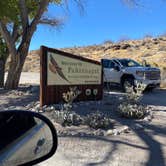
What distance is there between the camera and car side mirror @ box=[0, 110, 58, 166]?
2455 mm

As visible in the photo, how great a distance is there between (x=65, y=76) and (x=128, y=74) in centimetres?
813

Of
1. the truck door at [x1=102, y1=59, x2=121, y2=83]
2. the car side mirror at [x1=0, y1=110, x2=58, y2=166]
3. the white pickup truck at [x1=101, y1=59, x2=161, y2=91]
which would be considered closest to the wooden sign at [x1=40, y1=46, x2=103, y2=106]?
the white pickup truck at [x1=101, y1=59, x2=161, y2=91]

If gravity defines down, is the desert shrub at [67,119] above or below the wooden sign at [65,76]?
below

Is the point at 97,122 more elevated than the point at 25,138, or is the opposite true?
the point at 25,138

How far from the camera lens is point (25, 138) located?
266 centimetres

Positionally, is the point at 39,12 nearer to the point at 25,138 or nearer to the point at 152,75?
the point at 152,75

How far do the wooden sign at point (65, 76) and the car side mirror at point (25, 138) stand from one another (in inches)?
439

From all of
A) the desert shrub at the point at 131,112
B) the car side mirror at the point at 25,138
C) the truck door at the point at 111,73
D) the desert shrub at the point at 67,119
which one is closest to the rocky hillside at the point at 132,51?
the truck door at the point at 111,73

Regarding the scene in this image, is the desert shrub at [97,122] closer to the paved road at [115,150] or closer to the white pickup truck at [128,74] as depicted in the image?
the paved road at [115,150]

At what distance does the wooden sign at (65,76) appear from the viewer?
14.2 m

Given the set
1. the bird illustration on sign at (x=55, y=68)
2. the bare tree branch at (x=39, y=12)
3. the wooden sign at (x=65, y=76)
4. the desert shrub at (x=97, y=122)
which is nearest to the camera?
the desert shrub at (x=97, y=122)

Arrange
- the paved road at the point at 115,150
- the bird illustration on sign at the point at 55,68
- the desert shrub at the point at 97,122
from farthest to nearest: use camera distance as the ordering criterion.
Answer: the bird illustration on sign at the point at 55,68 → the desert shrub at the point at 97,122 → the paved road at the point at 115,150

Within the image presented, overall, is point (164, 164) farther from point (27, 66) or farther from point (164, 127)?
point (27, 66)

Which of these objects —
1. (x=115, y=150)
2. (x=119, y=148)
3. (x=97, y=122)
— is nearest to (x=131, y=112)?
(x=97, y=122)
